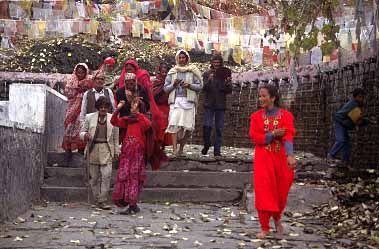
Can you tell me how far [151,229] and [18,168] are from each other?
1882 millimetres

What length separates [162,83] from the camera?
468 inches

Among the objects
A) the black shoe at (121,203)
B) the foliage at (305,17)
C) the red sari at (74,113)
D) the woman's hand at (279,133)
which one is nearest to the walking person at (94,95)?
the red sari at (74,113)

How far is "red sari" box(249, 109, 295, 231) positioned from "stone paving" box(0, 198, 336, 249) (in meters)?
0.32

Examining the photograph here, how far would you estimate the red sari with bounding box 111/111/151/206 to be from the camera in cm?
865

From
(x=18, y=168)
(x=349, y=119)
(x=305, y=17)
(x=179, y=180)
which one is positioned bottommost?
(x=179, y=180)

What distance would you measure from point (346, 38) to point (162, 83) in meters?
4.31

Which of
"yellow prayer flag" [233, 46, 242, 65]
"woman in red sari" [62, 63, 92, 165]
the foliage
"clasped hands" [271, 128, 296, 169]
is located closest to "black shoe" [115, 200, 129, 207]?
"woman in red sari" [62, 63, 92, 165]

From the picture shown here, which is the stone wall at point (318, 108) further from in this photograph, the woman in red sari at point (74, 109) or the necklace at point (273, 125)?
the woman in red sari at point (74, 109)

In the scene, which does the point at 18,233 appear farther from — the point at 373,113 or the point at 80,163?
the point at 373,113

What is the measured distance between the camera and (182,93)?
1116 centimetres

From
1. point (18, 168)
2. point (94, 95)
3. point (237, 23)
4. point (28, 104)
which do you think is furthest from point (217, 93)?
point (237, 23)

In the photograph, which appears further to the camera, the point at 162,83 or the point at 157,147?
the point at 162,83

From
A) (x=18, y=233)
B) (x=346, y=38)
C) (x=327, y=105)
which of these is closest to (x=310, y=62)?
(x=346, y=38)

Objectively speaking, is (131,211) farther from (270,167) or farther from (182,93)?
(182,93)
